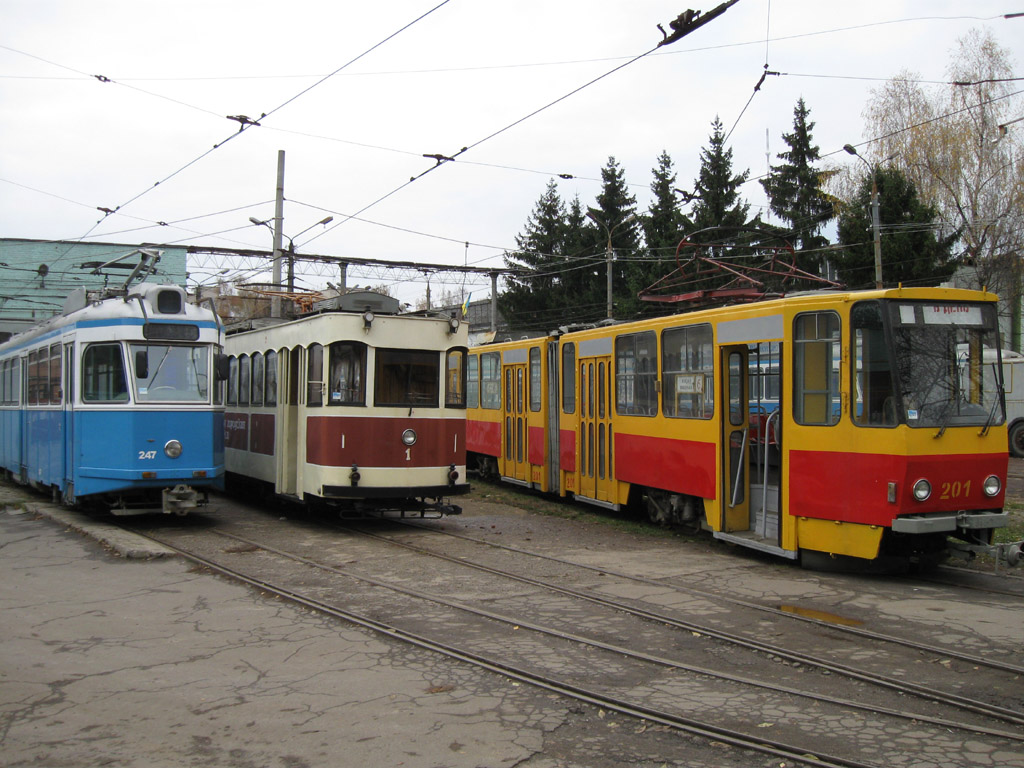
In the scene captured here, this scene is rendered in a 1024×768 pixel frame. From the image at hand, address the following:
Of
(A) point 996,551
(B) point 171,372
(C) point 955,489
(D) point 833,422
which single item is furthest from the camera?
(B) point 171,372

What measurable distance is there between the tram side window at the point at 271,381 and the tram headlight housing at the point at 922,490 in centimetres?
932

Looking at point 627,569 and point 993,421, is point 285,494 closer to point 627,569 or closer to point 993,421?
point 627,569

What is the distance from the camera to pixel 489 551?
36.1 feet

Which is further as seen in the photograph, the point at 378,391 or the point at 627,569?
the point at 378,391

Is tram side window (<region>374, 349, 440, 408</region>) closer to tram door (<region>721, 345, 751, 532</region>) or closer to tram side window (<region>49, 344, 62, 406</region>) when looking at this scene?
tram door (<region>721, 345, 751, 532</region>)

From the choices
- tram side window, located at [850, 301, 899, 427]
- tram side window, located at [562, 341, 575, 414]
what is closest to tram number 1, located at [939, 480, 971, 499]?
tram side window, located at [850, 301, 899, 427]

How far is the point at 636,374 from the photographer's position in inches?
499

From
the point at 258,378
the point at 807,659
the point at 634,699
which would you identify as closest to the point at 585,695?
the point at 634,699

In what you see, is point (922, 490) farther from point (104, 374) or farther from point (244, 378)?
point (244, 378)

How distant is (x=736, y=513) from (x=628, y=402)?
274 centimetres

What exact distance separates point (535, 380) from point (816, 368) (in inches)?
302

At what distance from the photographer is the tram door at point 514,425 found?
666 inches

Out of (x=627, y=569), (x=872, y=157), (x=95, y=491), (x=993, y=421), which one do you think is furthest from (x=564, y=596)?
(x=872, y=157)

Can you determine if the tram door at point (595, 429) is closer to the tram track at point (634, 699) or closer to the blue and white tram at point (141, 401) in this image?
the tram track at point (634, 699)
